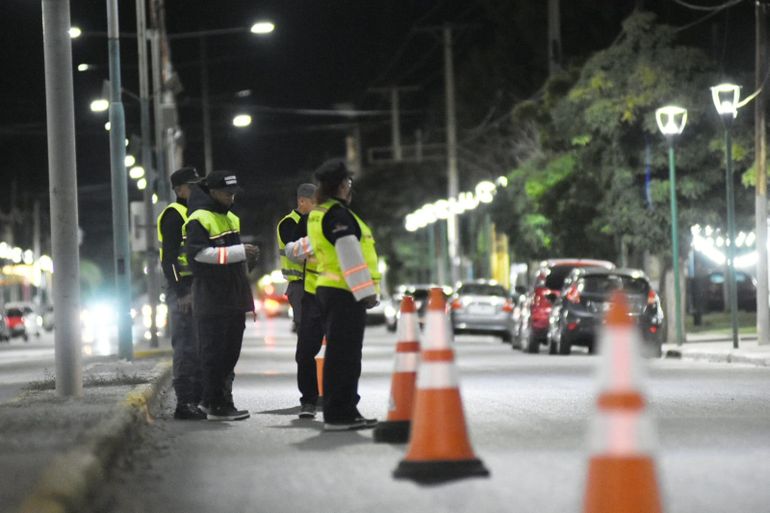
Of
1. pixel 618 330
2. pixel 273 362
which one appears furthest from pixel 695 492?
pixel 273 362

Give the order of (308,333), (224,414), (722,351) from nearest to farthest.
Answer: (224,414) → (308,333) → (722,351)

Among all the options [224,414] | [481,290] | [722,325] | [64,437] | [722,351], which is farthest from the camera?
[722,325]

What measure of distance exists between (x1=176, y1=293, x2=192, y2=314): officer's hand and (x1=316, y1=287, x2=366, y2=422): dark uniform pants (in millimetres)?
2122

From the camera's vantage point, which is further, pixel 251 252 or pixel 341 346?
pixel 251 252

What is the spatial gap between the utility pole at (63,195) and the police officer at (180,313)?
84 cm

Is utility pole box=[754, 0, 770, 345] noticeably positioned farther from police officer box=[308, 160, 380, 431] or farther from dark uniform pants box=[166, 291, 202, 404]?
police officer box=[308, 160, 380, 431]

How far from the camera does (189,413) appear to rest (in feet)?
50.2

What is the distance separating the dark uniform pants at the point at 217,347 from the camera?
1490cm

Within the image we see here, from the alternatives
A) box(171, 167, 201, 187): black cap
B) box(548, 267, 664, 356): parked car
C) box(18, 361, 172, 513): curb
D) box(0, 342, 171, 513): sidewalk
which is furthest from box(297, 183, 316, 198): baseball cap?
box(548, 267, 664, 356): parked car

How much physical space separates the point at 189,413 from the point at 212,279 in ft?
4.05

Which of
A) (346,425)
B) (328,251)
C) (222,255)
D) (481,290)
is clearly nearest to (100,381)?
(222,255)

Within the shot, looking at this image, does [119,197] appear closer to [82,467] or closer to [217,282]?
[217,282]

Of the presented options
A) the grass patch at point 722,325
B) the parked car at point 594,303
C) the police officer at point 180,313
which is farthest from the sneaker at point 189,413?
the grass patch at point 722,325

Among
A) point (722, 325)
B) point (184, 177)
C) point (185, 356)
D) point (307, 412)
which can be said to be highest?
point (184, 177)
